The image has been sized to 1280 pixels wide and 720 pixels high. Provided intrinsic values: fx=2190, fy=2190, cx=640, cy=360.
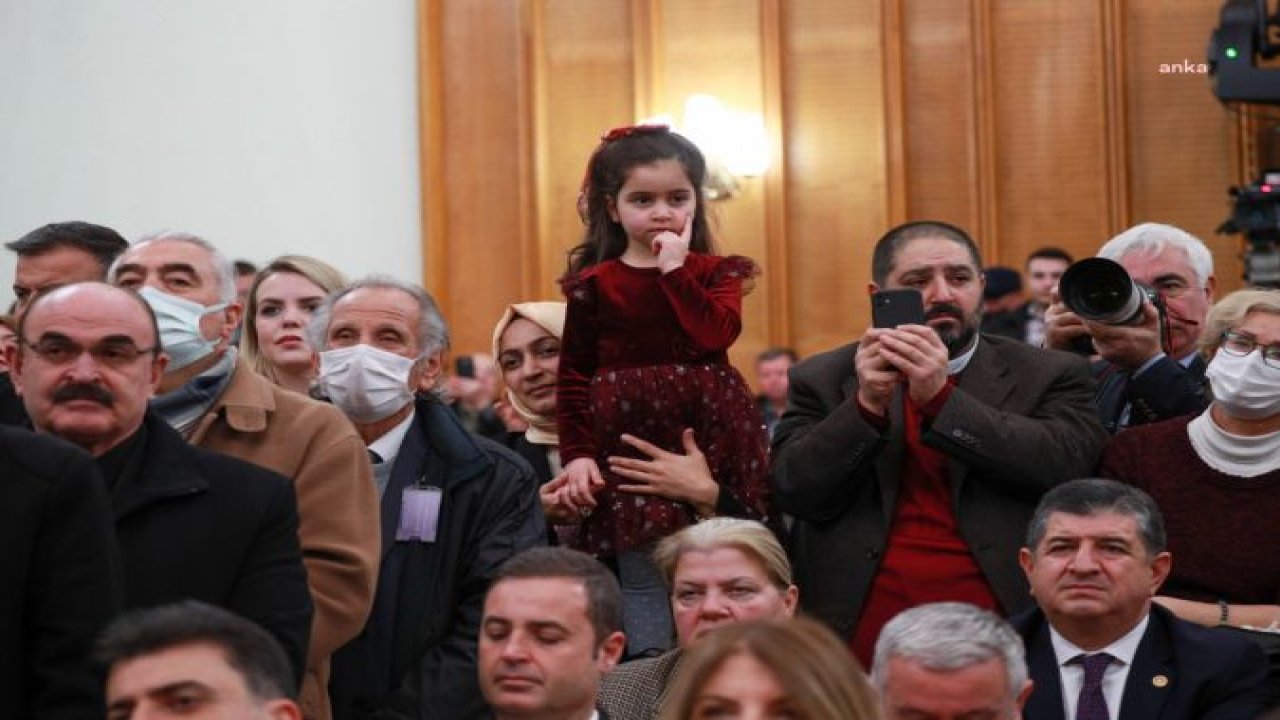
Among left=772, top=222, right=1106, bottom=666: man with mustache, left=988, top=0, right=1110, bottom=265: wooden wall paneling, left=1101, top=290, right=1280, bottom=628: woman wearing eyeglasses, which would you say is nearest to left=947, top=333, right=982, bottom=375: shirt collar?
left=772, top=222, right=1106, bottom=666: man with mustache

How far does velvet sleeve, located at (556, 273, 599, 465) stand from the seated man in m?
1.59

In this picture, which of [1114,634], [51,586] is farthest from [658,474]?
[51,586]

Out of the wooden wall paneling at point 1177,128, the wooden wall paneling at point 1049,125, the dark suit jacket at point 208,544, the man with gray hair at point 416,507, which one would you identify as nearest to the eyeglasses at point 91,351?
the dark suit jacket at point 208,544

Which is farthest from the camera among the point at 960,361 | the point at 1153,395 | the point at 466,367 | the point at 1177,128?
the point at 1177,128

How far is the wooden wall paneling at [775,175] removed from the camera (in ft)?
30.1

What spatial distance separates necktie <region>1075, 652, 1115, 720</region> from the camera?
13.3 feet

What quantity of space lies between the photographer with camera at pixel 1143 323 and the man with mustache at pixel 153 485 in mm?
1929

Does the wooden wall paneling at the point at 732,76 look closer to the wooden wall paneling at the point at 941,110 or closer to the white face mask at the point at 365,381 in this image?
the wooden wall paneling at the point at 941,110

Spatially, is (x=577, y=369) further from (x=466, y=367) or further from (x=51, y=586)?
(x=466, y=367)

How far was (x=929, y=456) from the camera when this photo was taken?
4.51 metres

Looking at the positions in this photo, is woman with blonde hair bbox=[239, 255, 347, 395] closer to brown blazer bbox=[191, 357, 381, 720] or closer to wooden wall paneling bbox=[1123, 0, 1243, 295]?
brown blazer bbox=[191, 357, 381, 720]

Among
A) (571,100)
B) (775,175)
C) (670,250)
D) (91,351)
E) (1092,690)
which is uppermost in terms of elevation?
(571,100)

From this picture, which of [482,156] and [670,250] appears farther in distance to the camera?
[482,156]

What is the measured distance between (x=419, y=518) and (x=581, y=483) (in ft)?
1.21
